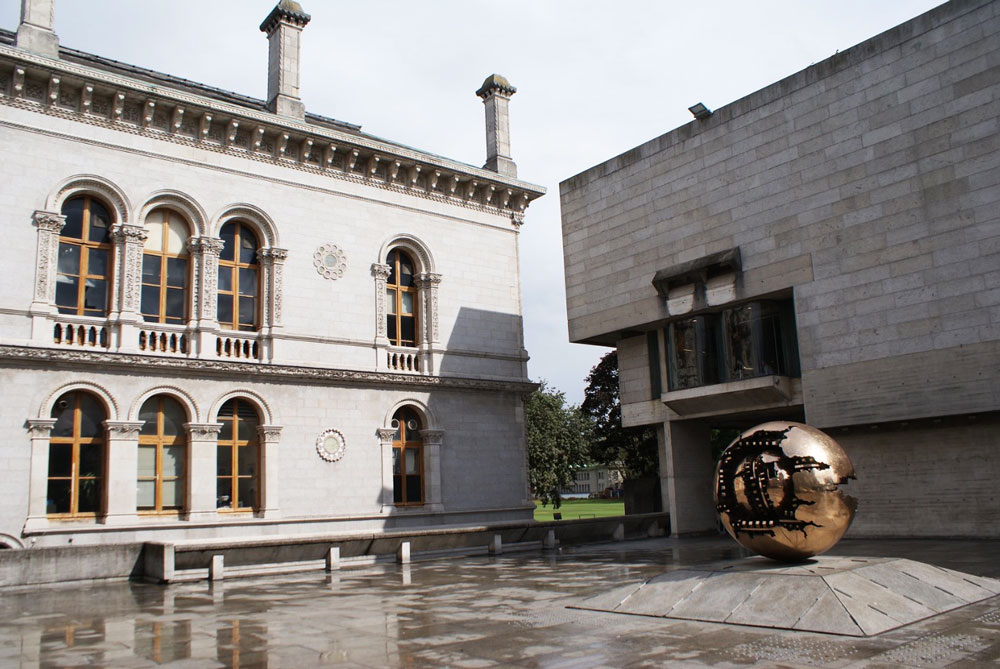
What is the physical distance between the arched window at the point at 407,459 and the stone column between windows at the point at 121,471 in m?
7.75

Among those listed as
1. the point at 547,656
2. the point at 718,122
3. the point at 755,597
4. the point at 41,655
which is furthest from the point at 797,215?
the point at 41,655

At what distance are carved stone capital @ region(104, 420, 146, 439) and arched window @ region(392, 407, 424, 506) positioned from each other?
25.5ft

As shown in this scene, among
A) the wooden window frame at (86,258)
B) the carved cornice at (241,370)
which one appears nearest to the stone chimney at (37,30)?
the wooden window frame at (86,258)

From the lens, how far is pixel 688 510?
28.9 m

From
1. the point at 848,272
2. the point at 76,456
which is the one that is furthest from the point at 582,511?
the point at 76,456

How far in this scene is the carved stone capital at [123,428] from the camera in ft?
68.4

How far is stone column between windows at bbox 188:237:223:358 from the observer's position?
75.0 ft

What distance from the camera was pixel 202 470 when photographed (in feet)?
72.7

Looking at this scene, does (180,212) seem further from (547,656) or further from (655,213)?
(547,656)

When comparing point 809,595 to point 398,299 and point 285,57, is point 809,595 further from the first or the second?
point 285,57

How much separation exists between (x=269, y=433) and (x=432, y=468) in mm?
5541

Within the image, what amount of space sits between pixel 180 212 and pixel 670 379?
1606 centimetres

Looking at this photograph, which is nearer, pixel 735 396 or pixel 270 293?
pixel 270 293

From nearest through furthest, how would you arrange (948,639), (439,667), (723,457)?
1. (439,667)
2. (948,639)
3. (723,457)
